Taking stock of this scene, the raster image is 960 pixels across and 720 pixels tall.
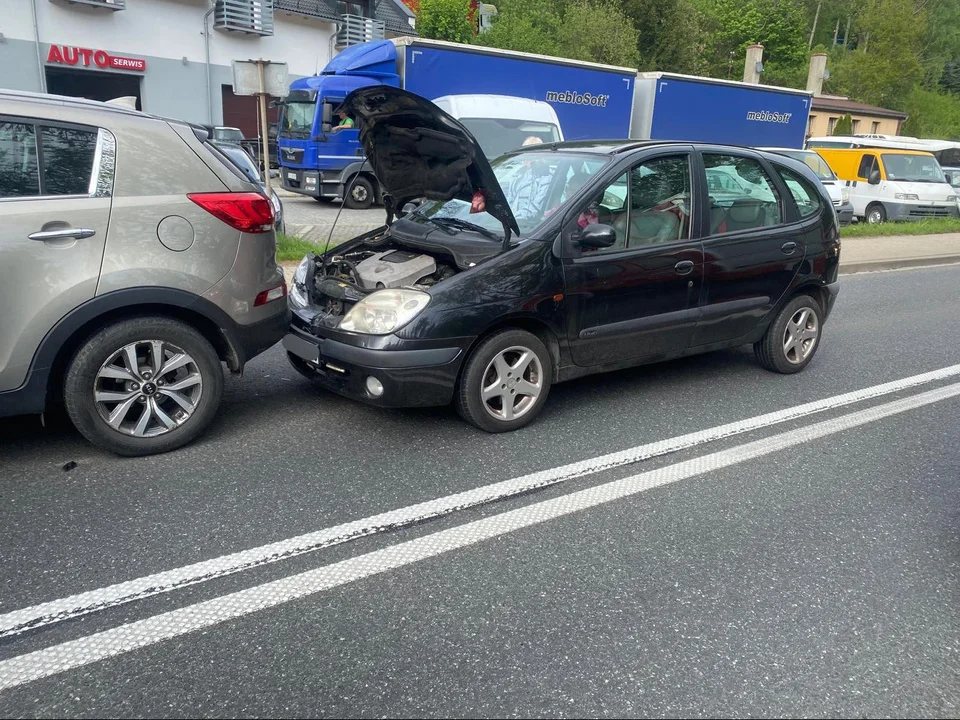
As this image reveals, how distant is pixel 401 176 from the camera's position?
537 centimetres

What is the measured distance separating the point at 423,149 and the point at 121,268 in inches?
74.3

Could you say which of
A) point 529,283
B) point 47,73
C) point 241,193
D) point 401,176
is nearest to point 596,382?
point 529,283

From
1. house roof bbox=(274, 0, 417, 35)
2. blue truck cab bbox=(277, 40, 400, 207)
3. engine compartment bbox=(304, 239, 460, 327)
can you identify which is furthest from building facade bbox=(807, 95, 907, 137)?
engine compartment bbox=(304, 239, 460, 327)

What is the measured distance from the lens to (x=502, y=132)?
50.8 ft

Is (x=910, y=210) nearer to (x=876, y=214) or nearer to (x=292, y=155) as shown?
(x=876, y=214)

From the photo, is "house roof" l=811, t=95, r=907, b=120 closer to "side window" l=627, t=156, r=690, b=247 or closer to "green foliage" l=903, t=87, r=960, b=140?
"green foliage" l=903, t=87, r=960, b=140

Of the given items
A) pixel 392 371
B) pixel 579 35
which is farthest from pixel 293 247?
pixel 579 35

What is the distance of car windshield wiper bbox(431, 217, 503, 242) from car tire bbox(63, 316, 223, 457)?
1702mm

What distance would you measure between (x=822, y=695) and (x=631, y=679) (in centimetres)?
60

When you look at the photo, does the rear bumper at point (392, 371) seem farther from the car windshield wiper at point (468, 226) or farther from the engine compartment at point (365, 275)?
the car windshield wiper at point (468, 226)

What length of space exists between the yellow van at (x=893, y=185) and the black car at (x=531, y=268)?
596 inches

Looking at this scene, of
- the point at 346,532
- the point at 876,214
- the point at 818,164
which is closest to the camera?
the point at 346,532

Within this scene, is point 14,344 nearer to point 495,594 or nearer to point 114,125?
point 114,125

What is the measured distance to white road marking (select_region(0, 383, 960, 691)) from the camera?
2.70 m
